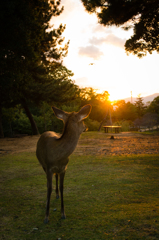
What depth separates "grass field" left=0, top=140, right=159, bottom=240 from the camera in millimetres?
3041

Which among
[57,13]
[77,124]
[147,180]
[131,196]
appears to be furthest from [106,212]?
[57,13]

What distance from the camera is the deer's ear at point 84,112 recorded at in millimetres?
3404

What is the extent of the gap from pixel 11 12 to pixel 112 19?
6.15 m

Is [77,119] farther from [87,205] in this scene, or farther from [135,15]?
[135,15]

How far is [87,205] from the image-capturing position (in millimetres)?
4027

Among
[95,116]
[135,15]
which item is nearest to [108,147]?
[135,15]

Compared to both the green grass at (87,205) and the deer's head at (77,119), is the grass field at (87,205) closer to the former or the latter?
the green grass at (87,205)

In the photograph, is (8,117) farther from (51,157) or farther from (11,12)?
(51,157)

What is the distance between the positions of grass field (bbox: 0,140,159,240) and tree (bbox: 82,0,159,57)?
30.8 feet

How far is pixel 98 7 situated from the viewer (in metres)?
12.4

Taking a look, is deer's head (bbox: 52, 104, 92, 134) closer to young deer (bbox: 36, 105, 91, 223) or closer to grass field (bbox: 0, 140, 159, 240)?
young deer (bbox: 36, 105, 91, 223)

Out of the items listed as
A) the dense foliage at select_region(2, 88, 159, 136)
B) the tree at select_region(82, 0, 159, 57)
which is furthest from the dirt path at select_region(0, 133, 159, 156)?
the dense foliage at select_region(2, 88, 159, 136)

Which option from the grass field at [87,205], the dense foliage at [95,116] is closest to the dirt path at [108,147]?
the grass field at [87,205]

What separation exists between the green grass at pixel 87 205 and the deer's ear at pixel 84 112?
1811 millimetres
